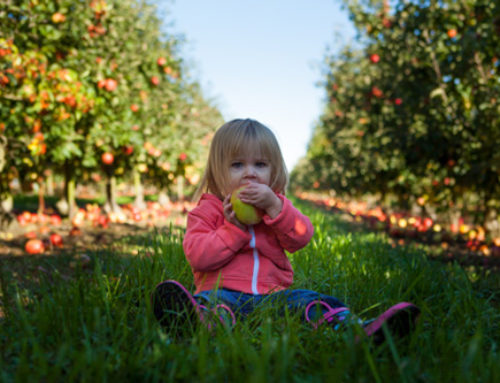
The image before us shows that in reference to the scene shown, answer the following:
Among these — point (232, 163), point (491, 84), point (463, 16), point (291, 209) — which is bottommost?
point (291, 209)

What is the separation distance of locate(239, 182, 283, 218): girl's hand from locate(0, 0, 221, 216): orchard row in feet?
11.1

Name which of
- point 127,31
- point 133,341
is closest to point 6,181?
point 127,31

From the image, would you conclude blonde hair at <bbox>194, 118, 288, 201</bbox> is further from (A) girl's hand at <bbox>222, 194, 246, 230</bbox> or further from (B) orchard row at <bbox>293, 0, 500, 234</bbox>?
(B) orchard row at <bbox>293, 0, 500, 234</bbox>

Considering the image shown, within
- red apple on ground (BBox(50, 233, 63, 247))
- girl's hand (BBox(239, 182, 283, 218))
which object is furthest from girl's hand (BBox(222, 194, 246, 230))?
red apple on ground (BBox(50, 233, 63, 247))

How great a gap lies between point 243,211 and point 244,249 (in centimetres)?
26

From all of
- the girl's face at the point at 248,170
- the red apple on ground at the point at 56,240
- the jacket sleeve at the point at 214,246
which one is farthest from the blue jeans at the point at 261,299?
the red apple on ground at the point at 56,240

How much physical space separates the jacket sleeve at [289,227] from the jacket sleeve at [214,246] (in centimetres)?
15

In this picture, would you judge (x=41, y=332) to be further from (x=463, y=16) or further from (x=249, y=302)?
(x=463, y=16)

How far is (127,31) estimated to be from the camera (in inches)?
340

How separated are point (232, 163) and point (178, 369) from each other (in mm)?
1250

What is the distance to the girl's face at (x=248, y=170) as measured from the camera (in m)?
2.33

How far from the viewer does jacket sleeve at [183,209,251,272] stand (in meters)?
2.16

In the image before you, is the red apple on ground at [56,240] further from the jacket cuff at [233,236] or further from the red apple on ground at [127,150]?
the red apple on ground at [127,150]

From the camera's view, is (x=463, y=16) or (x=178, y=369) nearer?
(x=178, y=369)
